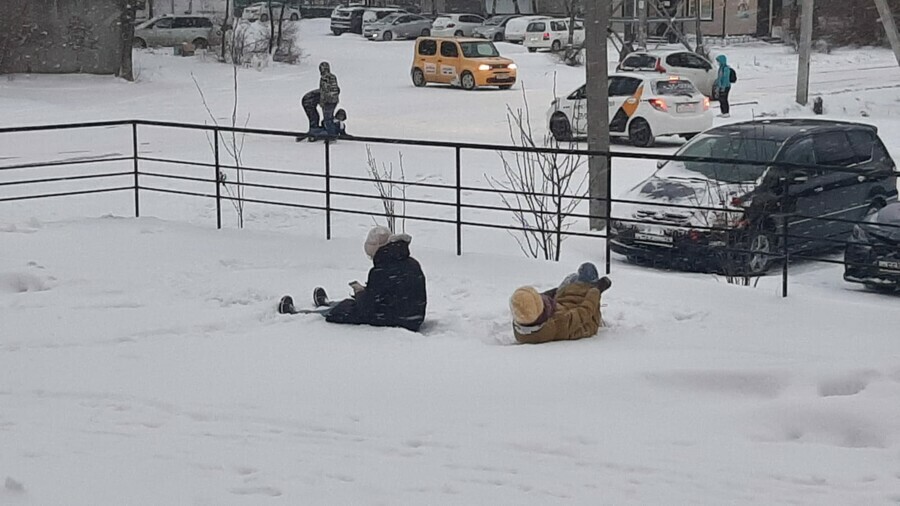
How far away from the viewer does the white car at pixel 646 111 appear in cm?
2441

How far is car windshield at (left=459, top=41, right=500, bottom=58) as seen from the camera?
125 feet

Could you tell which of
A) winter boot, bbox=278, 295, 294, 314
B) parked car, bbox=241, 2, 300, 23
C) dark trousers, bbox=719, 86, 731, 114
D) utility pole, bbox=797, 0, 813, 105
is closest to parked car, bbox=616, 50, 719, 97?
utility pole, bbox=797, 0, 813, 105

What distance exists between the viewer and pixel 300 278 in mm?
9969

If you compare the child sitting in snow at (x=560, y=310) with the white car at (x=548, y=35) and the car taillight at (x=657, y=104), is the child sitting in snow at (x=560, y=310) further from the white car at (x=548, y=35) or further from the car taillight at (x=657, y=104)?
the white car at (x=548, y=35)

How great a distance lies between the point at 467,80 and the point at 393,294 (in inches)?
1184

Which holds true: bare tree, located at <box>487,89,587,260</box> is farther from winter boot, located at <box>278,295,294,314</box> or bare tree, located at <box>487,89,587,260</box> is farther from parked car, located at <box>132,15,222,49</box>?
parked car, located at <box>132,15,222,49</box>

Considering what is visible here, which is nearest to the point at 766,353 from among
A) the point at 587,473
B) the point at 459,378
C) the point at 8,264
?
the point at 459,378

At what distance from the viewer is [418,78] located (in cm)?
3928

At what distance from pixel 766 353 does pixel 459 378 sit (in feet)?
6.17

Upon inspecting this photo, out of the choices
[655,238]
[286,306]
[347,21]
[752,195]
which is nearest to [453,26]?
[347,21]

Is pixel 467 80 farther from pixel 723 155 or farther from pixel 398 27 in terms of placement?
pixel 723 155

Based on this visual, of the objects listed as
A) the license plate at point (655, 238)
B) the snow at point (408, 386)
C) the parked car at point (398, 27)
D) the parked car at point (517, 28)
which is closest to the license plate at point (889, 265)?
the snow at point (408, 386)

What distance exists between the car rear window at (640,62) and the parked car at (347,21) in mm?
31477

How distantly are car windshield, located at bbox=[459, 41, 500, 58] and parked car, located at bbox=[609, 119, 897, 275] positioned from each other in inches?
946
